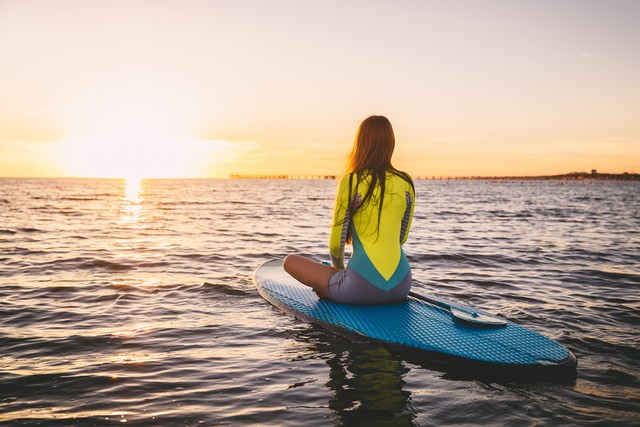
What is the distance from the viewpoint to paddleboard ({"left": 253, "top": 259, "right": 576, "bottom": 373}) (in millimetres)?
3998

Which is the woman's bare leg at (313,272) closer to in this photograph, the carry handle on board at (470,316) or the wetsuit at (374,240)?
the wetsuit at (374,240)

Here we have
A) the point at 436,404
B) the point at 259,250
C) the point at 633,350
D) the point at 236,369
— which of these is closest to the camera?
the point at 436,404

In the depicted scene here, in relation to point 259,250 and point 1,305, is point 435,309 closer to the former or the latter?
point 1,305

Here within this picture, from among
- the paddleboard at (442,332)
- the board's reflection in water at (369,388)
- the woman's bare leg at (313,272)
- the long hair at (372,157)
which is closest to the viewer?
the board's reflection in water at (369,388)

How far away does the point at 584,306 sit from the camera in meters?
6.64

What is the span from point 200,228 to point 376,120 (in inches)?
535

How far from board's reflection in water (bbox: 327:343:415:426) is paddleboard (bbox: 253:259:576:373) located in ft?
0.57

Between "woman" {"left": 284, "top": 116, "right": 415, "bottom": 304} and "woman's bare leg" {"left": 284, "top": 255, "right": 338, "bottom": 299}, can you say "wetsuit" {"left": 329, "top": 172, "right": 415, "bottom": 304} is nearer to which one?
"woman" {"left": 284, "top": 116, "right": 415, "bottom": 304}

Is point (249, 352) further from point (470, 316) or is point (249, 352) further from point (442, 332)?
point (470, 316)

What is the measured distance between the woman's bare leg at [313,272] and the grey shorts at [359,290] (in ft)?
0.26

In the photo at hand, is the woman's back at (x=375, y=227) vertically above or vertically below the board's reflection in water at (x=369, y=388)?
above

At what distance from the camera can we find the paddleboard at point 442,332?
13.1ft

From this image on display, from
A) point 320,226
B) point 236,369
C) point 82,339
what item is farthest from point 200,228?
point 236,369

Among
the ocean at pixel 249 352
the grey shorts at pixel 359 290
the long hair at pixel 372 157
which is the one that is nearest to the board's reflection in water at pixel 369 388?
the ocean at pixel 249 352
